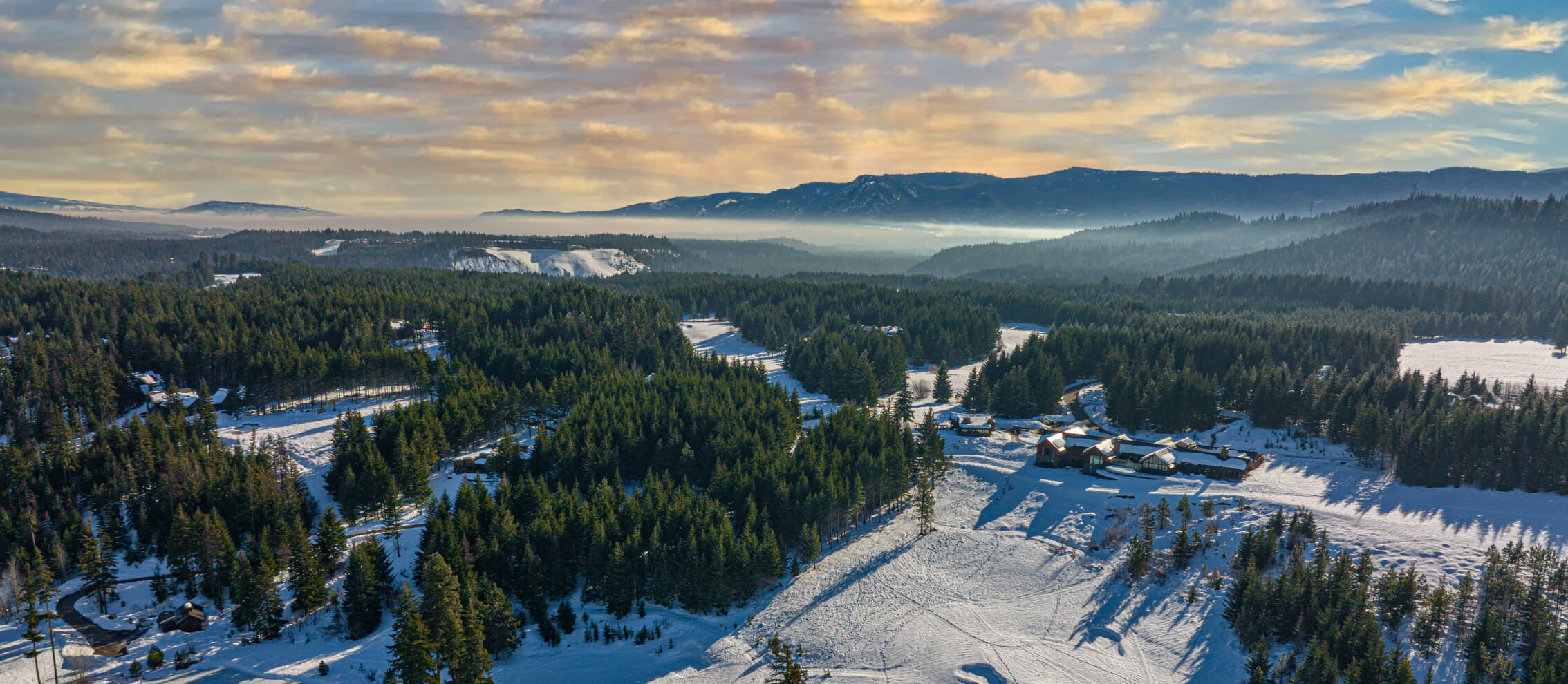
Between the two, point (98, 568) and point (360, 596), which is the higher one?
point (98, 568)

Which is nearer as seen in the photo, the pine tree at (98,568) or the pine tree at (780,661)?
the pine tree at (780,661)

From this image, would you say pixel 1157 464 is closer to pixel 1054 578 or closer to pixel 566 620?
pixel 1054 578

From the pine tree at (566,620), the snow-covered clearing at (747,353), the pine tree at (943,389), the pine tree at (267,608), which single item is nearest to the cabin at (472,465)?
the pine tree at (267,608)

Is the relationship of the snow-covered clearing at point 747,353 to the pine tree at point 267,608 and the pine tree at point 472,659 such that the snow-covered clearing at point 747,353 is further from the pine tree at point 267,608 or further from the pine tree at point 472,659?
the pine tree at point 472,659

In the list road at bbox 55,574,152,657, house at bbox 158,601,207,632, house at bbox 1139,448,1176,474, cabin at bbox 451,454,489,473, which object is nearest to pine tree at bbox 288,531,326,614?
house at bbox 158,601,207,632

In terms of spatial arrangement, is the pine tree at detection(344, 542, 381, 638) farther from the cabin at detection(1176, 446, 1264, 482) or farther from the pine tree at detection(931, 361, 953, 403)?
the pine tree at detection(931, 361, 953, 403)

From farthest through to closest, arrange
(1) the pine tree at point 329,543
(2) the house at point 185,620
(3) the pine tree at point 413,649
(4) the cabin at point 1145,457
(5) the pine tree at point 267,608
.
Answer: (4) the cabin at point 1145,457 → (1) the pine tree at point 329,543 → (2) the house at point 185,620 → (5) the pine tree at point 267,608 → (3) the pine tree at point 413,649

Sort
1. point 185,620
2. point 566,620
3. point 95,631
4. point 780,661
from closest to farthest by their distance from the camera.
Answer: point 780,661
point 566,620
point 95,631
point 185,620

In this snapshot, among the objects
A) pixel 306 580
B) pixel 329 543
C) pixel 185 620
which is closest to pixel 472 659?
pixel 306 580
